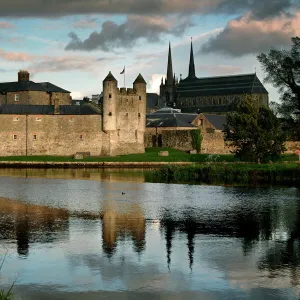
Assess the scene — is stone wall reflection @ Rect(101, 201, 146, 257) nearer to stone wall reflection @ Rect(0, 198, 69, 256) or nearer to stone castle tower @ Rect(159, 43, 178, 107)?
stone wall reflection @ Rect(0, 198, 69, 256)

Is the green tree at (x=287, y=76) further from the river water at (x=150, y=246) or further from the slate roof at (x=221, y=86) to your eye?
the slate roof at (x=221, y=86)

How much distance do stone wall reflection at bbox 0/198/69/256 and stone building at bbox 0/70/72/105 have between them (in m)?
57.3

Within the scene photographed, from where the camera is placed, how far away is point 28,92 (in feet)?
277

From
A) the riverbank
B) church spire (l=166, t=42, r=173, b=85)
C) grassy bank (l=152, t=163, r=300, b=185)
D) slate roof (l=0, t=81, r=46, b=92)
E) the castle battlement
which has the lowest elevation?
grassy bank (l=152, t=163, r=300, b=185)

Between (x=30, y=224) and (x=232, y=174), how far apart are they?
2383 cm

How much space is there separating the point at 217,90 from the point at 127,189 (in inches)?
3810

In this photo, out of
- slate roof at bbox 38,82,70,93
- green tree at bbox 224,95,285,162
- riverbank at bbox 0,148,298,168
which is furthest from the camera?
slate roof at bbox 38,82,70,93

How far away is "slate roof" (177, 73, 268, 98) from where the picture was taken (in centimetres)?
12531

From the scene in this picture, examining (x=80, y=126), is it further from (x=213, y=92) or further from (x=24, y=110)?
(x=213, y=92)

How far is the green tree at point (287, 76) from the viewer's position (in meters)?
44.5

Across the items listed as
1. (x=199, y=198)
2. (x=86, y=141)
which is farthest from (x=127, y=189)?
(x=86, y=141)

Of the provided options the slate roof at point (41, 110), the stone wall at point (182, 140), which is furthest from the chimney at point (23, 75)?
the stone wall at point (182, 140)

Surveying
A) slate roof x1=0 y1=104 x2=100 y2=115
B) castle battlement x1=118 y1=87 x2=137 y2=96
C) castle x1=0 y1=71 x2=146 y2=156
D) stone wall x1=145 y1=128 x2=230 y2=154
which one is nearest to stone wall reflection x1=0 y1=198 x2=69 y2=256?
castle x1=0 y1=71 x2=146 y2=156

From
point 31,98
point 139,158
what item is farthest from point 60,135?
point 31,98
